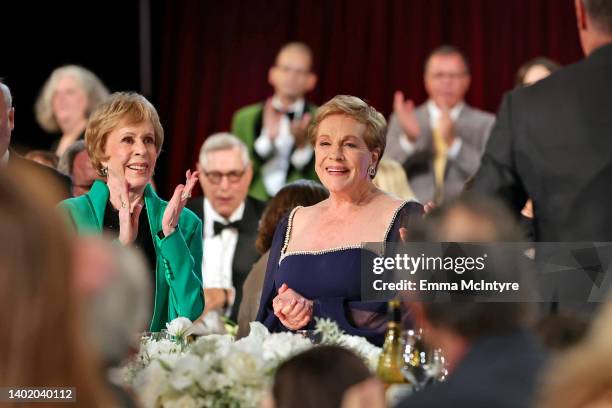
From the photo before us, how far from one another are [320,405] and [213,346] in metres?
0.85

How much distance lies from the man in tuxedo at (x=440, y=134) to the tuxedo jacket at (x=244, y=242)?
5.09 ft

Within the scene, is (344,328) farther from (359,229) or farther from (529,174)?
(529,174)

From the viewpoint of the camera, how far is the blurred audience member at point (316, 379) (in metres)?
2.04

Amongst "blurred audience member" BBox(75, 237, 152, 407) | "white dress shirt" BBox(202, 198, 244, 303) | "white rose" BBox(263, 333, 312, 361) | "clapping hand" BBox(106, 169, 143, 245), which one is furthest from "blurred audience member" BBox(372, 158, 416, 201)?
"blurred audience member" BBox(75, 237, 152, 407)

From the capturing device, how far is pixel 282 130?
798cm

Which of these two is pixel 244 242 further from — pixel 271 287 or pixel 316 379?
pixel 316 379

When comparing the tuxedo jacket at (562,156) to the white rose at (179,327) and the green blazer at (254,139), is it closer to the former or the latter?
the white rose at (179,327)

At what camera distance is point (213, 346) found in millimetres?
2848

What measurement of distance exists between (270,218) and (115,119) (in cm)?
99

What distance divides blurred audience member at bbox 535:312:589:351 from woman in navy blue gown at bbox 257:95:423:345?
43.1 inches

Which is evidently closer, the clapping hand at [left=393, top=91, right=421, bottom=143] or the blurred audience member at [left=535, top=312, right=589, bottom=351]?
the blurred audience member at [left=535, top=312, right=589, bottom=351]

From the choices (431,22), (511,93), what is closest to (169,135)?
(431,22)

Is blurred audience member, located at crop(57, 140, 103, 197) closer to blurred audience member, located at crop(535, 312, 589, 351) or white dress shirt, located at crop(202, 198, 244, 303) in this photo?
white dress shirt, located at crop(202, 198, 244, 303)

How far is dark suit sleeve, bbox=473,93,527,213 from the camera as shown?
3.34 m
